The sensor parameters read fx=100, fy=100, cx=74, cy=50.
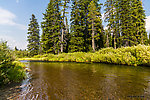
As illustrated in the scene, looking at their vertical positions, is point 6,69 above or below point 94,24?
below

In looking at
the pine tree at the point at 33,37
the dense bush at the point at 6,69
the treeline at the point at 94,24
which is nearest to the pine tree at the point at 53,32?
the treeline at the point at 94,24

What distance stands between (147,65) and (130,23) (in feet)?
74.8

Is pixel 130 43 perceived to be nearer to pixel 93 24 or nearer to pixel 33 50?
pixel 93 24

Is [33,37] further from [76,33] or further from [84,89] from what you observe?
[84,89]

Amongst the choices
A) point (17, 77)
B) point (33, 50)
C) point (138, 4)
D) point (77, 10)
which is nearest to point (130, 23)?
point (138, 4)

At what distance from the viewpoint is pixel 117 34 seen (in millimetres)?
32969

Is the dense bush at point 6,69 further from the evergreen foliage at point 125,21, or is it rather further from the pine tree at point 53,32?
the evergreen foliage at point 125,21

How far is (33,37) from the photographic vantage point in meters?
42.7

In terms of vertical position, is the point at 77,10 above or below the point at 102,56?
above

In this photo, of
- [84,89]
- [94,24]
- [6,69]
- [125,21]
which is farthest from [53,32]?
[84,89]

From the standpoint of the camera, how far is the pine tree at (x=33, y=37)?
41.5 meters

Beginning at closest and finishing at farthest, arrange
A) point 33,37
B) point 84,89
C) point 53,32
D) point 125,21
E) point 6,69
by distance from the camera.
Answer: point 84,89
point 6,69
point 125,21
point 53,32
point 33,37

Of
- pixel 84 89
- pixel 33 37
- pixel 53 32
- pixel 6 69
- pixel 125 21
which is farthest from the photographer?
pixel 33 37

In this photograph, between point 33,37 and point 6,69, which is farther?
point 33,37
